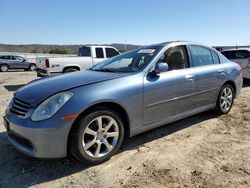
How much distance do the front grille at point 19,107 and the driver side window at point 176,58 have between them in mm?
2256

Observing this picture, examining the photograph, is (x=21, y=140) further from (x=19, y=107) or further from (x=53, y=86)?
(x=53, y=86)

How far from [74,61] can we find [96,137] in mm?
8138

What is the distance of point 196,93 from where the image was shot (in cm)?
474

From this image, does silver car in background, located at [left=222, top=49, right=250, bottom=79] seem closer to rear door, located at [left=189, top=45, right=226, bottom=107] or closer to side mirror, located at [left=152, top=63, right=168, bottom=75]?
rear door, located at [left=189, top=45, right=226, bottom=107]

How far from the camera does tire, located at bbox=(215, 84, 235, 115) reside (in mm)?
5438

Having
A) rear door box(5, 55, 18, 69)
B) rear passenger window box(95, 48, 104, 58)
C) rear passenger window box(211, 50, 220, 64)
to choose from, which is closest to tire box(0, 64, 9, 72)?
rear door box(5, 55, 18, 69)

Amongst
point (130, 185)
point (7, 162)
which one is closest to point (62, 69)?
point (7, 162)

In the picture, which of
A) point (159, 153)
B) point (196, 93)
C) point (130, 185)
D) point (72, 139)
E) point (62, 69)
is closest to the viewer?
point (130, 185)

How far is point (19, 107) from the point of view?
3365mm

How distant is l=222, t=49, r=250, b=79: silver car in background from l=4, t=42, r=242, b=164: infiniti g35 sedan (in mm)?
5653

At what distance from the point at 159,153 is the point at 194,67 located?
1.81 metres

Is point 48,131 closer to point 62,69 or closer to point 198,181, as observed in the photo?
point 198,181

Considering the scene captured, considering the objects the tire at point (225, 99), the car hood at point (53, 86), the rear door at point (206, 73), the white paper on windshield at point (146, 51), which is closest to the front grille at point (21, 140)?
the car hood at point (53, 86)

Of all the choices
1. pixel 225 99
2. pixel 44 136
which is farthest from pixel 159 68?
pixel 225 99
